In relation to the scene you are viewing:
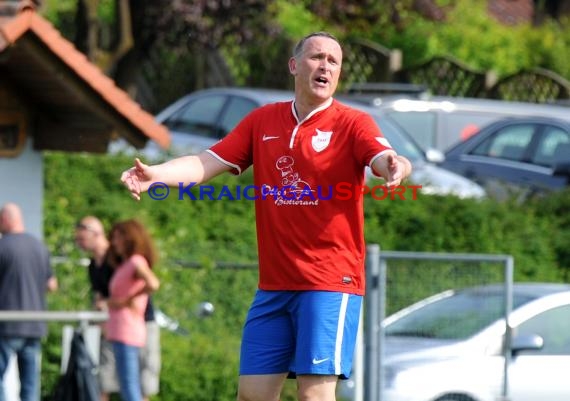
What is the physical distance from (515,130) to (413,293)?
8527mm

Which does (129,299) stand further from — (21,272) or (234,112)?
(234,112)

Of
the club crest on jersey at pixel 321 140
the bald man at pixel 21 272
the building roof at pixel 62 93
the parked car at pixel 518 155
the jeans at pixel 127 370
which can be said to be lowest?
the jeans at pixel 127 370

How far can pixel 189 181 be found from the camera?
253 inches

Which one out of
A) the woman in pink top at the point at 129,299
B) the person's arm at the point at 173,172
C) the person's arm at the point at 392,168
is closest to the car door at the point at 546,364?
the woman in pink top at the point at 129,299

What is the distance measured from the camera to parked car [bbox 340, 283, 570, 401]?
10.4 m

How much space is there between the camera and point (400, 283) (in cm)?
1081

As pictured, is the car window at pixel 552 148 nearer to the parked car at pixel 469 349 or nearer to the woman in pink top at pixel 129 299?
the parked car at pixel 469 349

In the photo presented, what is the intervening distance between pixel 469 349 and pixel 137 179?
15.9 ft

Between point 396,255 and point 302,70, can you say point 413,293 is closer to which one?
point 396,255

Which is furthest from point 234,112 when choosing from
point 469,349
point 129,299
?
point 469,349

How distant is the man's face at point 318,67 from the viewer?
6.34 metres

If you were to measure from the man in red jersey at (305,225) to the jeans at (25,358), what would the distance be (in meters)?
4.30

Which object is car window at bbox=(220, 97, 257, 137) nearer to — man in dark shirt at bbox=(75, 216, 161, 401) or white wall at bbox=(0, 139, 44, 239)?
white wall at bbox=(0, 139, 44, 239)

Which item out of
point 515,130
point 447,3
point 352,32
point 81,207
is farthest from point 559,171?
point 447,3
